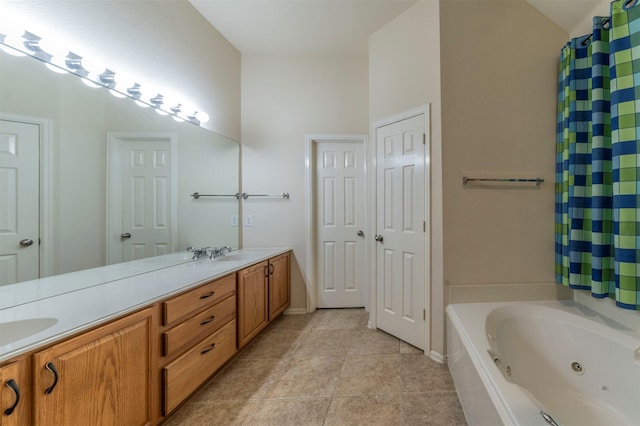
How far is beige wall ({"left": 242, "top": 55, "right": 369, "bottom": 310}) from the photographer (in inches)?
106

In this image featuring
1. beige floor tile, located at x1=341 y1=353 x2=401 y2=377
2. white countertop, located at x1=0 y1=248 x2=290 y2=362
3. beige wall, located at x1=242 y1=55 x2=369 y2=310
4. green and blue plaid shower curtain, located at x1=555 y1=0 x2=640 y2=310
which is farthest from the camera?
beige wall, located at x1=242 y1=55 x2=369 y2=310

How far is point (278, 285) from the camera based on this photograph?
246 cm

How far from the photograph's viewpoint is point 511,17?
174 centimetres

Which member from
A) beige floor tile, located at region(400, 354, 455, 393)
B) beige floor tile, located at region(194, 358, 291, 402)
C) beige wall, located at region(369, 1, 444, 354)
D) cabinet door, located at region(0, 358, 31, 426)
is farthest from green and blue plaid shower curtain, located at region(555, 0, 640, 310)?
cabinet door, located at region(0, 358, 31, 426)

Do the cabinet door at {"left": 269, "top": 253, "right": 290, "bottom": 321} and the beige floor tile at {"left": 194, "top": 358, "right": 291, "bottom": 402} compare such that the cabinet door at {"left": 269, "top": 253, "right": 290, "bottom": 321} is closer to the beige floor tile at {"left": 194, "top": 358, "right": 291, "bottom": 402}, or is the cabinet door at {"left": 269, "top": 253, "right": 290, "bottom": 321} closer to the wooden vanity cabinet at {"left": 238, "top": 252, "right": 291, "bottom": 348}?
the wooden vanity cabinet at {"left": 238, "top": 252, "right": 291, "bottom": 348}

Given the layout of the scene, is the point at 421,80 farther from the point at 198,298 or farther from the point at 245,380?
the point at 245,380

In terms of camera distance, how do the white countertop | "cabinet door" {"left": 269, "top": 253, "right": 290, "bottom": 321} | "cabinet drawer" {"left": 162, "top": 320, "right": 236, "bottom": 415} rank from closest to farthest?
the white countertop < "cabinet drawer" {"left": 162, "top": 320, "right": 236, "bottom": 415} < "cabinet door" {"left": 269, "top": 253, "right": 290, "bottom": 321}

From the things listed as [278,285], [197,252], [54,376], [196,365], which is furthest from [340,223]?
[54,376]

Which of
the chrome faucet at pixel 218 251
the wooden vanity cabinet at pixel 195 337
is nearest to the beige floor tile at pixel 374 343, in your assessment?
the wooden vanity cabinet at pixel 195 337

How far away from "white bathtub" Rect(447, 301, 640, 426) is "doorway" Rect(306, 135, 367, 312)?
1256 mm

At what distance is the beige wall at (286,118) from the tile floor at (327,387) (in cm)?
120

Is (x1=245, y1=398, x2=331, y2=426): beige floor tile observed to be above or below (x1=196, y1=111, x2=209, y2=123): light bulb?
below

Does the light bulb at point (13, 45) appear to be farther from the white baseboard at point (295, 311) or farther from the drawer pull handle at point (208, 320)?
the white baseboard at point (295, 311)

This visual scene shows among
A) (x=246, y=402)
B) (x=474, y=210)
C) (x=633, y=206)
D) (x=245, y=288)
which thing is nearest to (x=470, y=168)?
(x=474, y=210)
